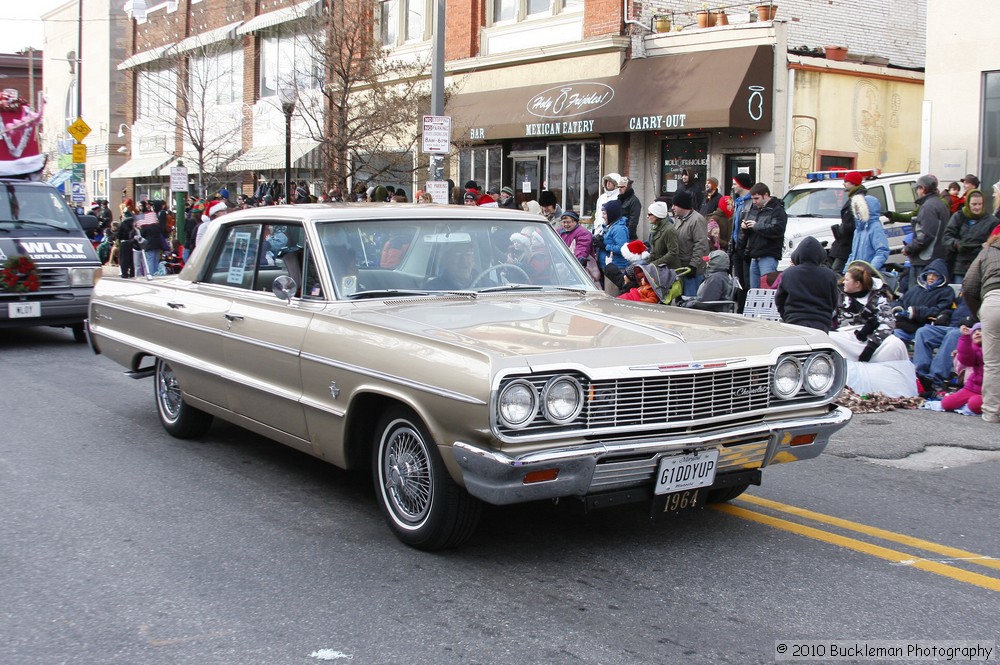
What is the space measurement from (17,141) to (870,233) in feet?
36.2

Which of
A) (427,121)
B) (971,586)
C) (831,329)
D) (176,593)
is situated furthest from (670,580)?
(427,121)

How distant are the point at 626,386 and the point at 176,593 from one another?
214 cm

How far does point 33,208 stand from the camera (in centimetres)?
1315

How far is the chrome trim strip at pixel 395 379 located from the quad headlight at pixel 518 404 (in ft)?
0.36

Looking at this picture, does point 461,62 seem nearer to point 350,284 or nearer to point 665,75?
point 665,75

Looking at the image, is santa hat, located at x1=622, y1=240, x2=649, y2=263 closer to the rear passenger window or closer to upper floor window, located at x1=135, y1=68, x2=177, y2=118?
the rear passenger window

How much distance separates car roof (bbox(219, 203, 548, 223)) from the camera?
5.99 metres

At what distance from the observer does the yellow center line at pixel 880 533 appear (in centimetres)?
502

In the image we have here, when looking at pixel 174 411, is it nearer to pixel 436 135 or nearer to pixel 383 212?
pixel 383 212

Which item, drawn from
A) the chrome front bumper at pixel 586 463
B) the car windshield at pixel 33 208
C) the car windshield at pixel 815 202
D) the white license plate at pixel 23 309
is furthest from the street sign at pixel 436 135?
the chrome front bumper at pixel 586 463

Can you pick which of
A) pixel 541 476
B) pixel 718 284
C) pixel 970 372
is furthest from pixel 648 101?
pixel 541 476

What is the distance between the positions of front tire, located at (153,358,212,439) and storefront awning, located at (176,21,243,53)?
2767cm

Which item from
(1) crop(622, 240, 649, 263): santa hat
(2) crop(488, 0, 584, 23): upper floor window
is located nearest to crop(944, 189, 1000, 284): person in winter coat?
(1) crop(622, 240, 649, 263): santa hat

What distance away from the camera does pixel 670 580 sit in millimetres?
4609
